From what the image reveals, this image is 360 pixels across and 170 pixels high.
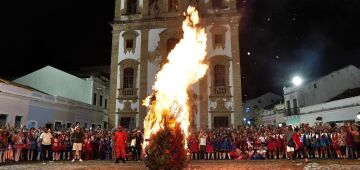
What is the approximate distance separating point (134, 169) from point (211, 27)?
1708 centimetres

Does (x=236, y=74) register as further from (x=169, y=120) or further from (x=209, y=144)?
(x=169, y=120)

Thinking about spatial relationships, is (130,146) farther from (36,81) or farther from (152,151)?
(36,81)

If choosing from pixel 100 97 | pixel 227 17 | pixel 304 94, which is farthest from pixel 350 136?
pixel 100 97

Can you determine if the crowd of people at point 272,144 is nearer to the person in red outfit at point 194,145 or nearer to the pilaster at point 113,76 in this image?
the person in red outfit at point 194,145

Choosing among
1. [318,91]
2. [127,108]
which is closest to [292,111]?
[318,91]

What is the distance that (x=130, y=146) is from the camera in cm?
1911

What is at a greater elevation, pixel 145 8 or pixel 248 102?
pixel 145 8

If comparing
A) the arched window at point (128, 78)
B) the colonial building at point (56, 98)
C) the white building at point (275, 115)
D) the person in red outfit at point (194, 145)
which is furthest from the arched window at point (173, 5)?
the white building at point (275, 115)

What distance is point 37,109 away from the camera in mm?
27109

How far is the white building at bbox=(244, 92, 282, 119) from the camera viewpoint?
5768 centimetres

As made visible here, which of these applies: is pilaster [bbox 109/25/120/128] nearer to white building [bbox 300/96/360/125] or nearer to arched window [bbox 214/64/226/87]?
arched window [bbox 214/64/226/87]

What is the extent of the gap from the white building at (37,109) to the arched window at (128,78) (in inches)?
262

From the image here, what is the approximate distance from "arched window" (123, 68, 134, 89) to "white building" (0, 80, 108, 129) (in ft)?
21.9

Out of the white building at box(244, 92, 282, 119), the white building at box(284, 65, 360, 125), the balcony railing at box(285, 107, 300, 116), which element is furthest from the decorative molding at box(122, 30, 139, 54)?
the white building at box(244, 92, 282, 119)
